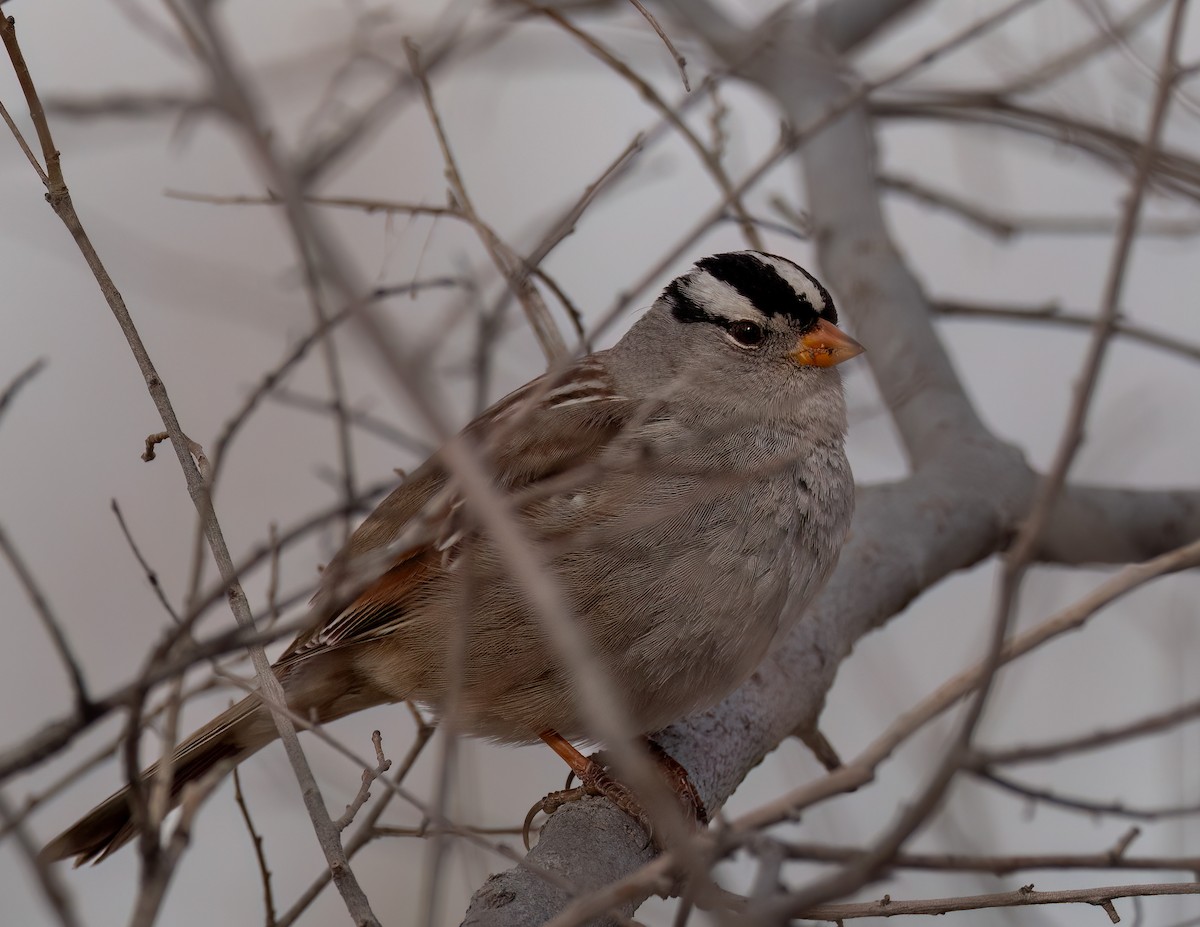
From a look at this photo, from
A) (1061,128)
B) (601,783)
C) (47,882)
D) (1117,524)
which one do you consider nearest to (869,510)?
(1117,524)

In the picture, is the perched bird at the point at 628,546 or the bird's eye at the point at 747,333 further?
the bird's eye at the point at 747,333

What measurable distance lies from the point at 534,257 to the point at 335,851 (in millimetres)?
1212

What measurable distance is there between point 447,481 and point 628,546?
1.68ft

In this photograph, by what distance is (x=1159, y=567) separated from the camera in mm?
1668

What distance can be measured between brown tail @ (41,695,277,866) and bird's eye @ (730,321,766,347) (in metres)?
1.52

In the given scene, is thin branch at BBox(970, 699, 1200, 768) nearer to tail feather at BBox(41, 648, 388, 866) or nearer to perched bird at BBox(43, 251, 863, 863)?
perched bird at BBox(43, 251, 863, 863)

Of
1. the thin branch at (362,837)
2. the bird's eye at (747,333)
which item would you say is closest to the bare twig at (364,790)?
the thin branch at (362,837)

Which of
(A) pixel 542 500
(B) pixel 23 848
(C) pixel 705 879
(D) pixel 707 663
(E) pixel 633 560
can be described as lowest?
(C) pixel 705 879

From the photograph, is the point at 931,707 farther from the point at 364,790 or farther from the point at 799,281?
the point at 799,281

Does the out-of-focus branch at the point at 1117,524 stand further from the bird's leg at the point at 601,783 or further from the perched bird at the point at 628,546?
the bird's leg at the point at 601,783

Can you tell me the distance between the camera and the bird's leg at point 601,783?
297 cm

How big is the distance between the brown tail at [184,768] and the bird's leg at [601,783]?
68 centimetres

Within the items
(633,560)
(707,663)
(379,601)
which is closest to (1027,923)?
(707,663)

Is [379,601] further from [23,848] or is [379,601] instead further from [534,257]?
[23,848]
